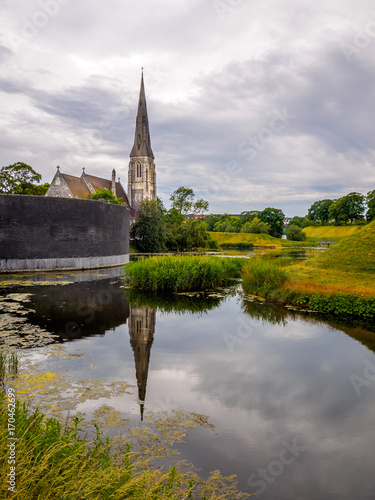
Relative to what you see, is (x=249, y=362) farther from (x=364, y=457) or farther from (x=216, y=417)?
(x=364, y=457)

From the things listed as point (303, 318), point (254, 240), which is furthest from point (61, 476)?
point (254, 240)

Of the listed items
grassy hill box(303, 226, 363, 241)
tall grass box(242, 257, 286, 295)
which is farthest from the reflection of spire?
grassy hill box(303, 226, 363, 241)

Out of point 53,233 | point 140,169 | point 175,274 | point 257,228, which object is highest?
point 140,169

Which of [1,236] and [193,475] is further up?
[1,236]

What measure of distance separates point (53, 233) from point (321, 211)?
90.7m

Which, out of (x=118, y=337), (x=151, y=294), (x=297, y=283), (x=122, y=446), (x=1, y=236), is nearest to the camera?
(x=122, y=446)

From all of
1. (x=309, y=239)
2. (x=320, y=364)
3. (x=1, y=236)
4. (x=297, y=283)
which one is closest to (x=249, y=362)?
(x=320, y=364)

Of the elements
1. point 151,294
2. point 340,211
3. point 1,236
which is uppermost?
point 340,211

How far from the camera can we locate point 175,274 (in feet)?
52.8

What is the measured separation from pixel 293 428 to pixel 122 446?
2.19m

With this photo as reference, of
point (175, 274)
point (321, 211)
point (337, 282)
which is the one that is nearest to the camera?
point (337, 282)

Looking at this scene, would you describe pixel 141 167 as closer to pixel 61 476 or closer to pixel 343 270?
pixel 343 270

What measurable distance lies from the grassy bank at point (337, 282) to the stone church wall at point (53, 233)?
12.1 meters

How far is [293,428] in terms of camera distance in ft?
14.8
